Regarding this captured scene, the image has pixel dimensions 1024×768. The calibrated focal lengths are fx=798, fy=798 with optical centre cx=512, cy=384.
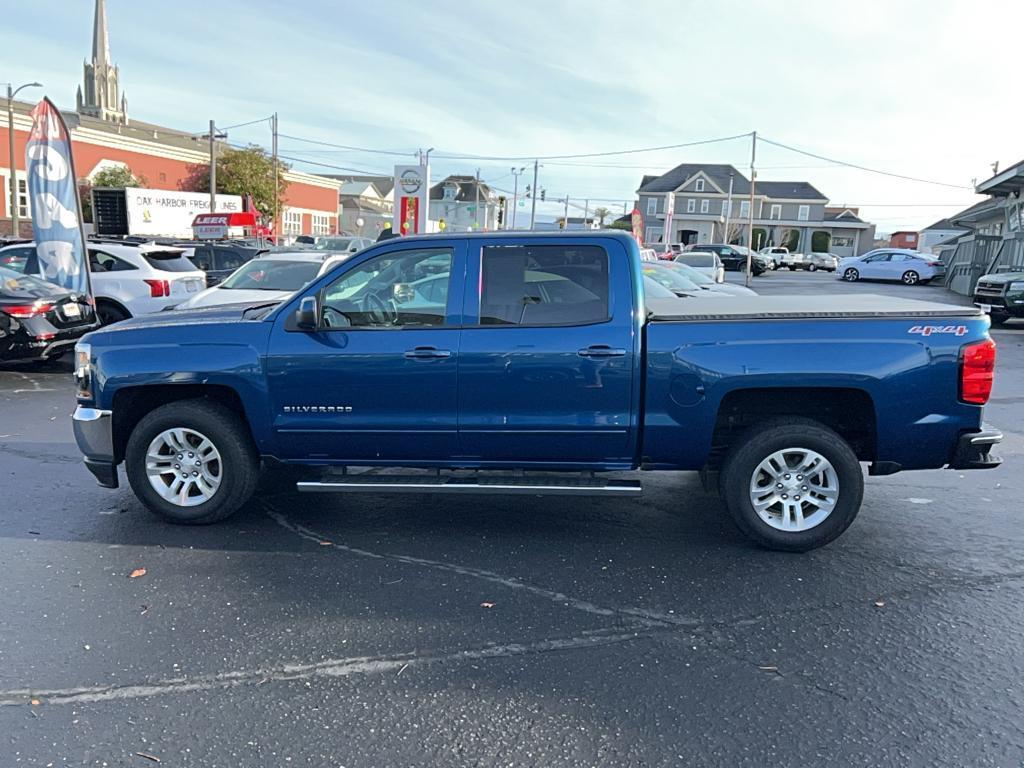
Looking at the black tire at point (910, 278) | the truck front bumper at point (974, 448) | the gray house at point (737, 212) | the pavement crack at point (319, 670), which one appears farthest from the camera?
the gray house at point (737, 212)

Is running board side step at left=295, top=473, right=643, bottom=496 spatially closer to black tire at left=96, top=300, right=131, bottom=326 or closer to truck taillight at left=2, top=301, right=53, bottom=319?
truck taillight at left=2, top=301, right=53, bottom=319

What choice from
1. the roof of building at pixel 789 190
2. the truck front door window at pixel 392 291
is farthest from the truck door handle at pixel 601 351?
the roof of building at pixel 789 190

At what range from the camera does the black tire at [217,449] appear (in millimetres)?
5020

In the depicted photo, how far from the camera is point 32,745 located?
2.93 metres

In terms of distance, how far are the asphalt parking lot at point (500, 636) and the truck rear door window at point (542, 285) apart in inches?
55.3

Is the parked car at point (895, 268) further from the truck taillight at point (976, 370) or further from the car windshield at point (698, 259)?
the truck taillight at point (976, 370)

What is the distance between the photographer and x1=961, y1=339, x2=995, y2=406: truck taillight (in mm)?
4520

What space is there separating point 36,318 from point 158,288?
8.01ft

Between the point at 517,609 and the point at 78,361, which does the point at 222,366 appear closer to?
the point at 78,361

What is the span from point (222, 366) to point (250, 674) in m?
2.14

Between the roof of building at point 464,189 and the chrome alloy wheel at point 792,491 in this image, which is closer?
the chrome alloy wheel at point 792,491

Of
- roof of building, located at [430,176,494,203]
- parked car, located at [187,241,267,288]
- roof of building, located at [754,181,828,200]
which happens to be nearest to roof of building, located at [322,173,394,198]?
roof of building, located at [430,176,494,203]

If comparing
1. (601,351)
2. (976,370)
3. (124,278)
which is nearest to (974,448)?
(976,370)

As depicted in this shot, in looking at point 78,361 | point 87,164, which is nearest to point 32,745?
point 78,361
